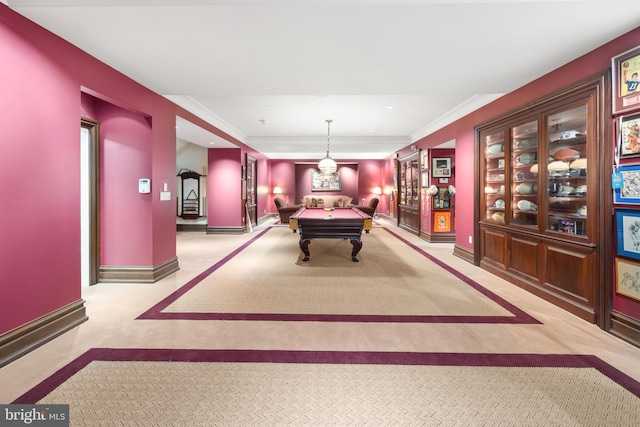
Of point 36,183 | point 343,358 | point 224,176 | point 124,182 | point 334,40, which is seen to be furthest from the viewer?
point 224,176

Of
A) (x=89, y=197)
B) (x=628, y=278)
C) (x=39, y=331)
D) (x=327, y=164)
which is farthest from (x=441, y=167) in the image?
(x=39, y=331)

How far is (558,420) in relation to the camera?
6.00ft

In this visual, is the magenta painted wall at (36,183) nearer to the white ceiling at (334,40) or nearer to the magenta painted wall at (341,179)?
the white ceiling at (334,40)

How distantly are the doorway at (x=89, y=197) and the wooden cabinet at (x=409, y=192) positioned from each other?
7679mm

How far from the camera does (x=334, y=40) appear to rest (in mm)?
2955

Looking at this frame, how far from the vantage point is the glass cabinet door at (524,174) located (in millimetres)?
4266

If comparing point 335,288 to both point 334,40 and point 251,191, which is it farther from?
point 251,191

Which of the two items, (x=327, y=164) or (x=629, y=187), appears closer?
(x=629, y=187)

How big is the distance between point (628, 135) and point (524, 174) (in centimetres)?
170

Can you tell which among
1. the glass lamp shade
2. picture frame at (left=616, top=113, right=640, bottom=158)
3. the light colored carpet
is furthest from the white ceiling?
the glass lamp shade

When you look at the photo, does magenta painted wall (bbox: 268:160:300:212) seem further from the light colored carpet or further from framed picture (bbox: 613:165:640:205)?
framed picture (bbox: 613:165:640:205)

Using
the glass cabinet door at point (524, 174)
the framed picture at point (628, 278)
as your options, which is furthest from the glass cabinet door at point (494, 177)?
the framed picture at point (628, 278)

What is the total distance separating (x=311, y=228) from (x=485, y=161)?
10.9 feet

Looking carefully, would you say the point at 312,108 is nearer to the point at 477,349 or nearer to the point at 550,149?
the point at 550,149
